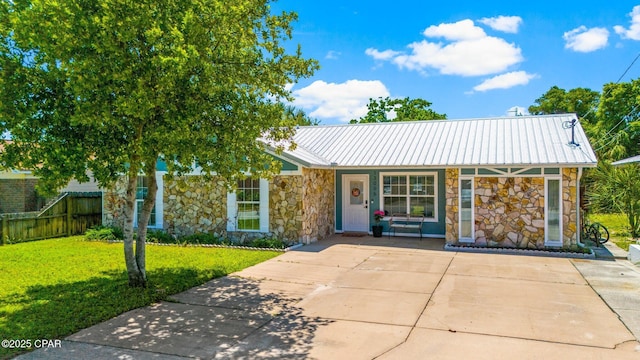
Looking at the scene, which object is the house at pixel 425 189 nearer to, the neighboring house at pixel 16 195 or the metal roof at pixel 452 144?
the metal roof at pixel 452 144

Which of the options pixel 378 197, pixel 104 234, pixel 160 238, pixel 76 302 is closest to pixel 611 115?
pixel 378 197

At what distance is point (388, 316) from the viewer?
265 inches

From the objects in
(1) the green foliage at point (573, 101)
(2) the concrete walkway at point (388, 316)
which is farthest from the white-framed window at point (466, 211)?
(1) the green foliage at point (573, 101)

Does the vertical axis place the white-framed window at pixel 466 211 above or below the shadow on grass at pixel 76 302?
above

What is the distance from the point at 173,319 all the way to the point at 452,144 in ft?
36.3

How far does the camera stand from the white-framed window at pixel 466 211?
13.1 m

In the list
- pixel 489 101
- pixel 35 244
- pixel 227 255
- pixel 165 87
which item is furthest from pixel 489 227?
pixel 489 101

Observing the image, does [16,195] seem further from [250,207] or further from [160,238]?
[250,207]

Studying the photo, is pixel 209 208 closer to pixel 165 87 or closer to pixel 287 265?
pixel 287 265

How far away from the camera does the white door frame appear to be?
15797 millimetres

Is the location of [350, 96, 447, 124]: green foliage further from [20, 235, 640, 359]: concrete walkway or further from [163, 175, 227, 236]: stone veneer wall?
[20, 235, 640, 359]: concrete walkway

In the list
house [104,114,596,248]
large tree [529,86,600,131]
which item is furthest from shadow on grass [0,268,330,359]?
large tree [529,86,600,131]

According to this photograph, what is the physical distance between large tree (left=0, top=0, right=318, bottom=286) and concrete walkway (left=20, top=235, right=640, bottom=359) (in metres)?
2.35

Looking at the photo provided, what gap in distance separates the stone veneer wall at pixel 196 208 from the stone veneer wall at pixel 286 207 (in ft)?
5.78
